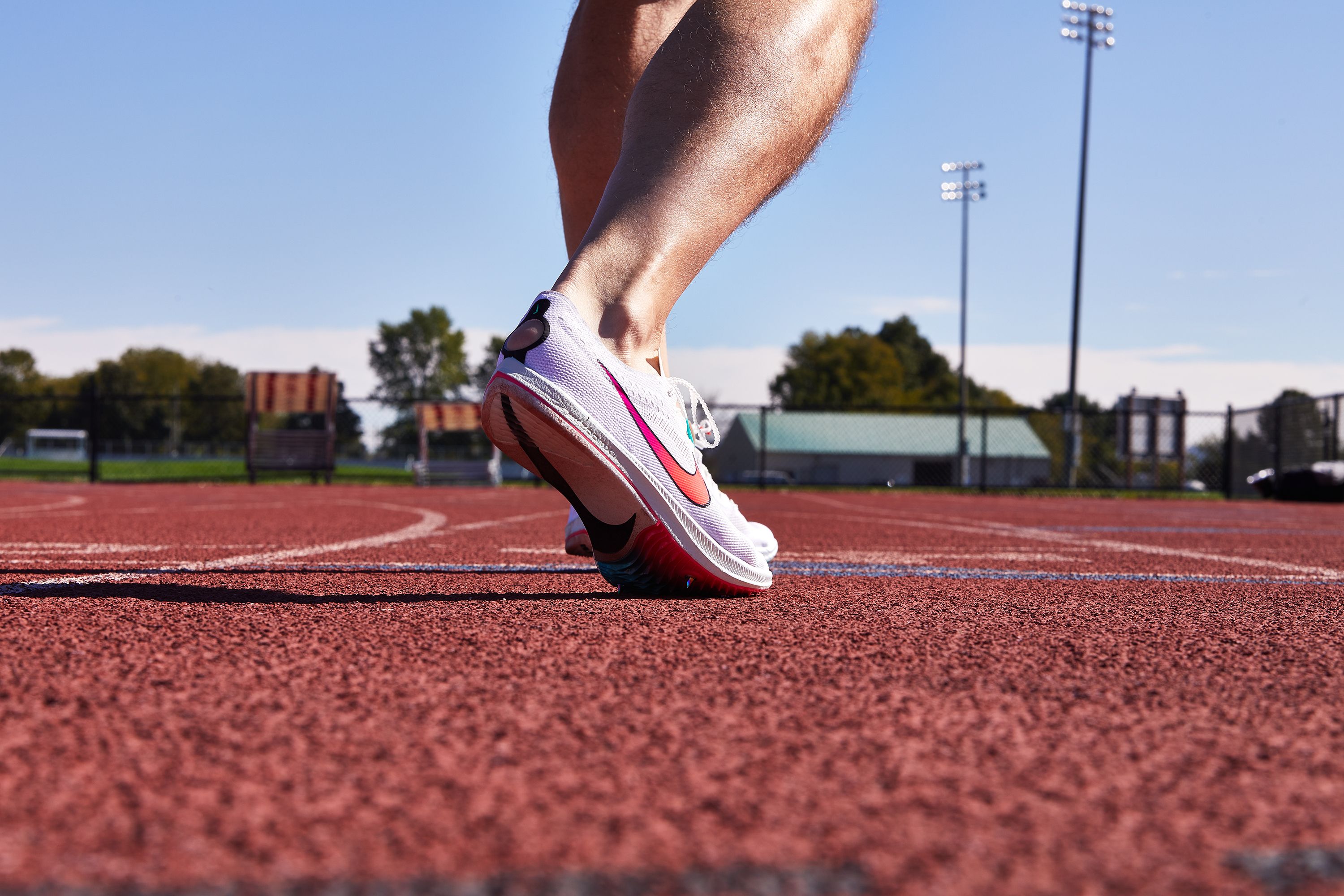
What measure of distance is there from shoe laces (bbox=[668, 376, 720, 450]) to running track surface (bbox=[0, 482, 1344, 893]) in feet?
1.08

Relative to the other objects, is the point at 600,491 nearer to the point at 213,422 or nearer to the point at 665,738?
the point at 665,738

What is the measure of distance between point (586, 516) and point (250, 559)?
1.06 meters

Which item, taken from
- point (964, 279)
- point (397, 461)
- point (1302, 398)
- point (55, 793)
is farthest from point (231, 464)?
point (55, 793)

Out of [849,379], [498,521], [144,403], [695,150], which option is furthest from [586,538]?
[849,379]

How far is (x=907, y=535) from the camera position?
12.5 ft

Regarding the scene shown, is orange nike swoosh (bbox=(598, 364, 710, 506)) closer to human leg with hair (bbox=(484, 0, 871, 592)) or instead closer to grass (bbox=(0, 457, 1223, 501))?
human leg with hair (bbox=(484, 0, 871, 592))

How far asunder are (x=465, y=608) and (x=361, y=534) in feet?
6.87

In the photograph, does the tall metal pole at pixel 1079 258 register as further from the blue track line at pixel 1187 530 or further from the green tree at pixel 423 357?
the green tree at pixel 423 357

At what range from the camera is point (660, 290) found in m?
1.54

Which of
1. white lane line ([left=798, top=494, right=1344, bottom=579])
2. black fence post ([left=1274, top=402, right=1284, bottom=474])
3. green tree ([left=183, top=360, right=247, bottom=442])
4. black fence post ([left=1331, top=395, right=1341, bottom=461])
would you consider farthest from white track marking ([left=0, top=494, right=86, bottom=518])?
green tree ([left=183, top=360, right=247, bottom=442])

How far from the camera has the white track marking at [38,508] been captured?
4.71 metres

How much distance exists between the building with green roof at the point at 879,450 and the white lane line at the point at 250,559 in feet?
121

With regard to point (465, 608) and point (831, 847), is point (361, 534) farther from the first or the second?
point (831, 847)

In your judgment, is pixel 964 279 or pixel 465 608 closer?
pixel 465 608
